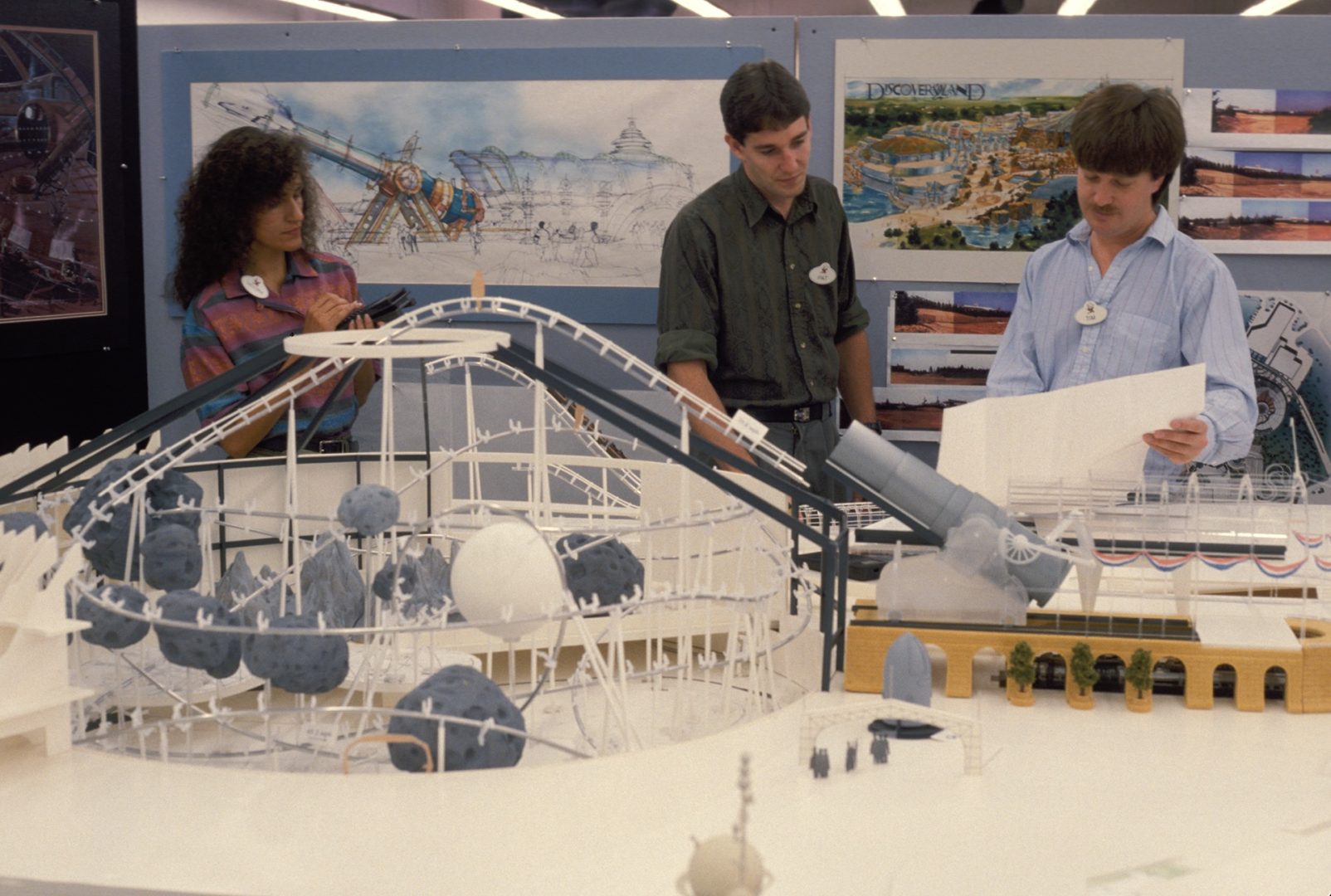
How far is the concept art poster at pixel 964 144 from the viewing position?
454cm

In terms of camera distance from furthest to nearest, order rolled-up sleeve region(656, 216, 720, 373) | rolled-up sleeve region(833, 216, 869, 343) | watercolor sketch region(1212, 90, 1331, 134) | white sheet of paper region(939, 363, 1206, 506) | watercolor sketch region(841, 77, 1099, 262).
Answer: watercolor sketch region(841, 77, 1099, 262)
watercolor sketch region(1212, 90, 1331, 134)
rolled-up sleeve region(833, 216, 869, 343)
rolled-up sleeve region(656, 216, 720, 373)
white sheet of paper region(939, 363, 1206, 506)

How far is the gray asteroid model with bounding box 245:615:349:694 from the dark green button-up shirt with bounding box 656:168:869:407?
1827mm

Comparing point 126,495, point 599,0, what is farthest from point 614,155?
point 599,0

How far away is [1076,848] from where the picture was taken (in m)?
1.75

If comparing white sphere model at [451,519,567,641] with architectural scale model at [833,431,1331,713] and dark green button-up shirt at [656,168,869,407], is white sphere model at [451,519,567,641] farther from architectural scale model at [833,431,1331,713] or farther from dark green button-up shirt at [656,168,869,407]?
dark green button-up shirt at [656,168,869,407]

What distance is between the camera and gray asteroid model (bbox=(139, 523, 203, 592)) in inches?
92.6

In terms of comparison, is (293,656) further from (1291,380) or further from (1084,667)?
(1291,380)

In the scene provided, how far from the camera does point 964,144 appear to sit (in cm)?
462

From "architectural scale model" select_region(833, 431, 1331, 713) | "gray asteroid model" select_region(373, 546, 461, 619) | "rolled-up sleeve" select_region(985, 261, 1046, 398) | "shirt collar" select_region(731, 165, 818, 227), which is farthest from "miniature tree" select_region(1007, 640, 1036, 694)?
"shirt collar" select_region(731, 165, 818, 227)

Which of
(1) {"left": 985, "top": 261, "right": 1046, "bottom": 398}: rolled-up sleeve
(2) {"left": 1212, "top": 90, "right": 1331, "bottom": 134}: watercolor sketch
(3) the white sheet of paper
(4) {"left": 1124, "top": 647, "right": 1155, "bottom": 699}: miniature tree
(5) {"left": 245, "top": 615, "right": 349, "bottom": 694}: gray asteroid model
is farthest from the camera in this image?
(2) {"left": 1212, "top": 90, "right": 1331, "bottom": 134}: watercolor sketch

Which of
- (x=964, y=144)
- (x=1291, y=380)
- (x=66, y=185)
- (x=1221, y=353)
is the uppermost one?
(x=964, y=144)

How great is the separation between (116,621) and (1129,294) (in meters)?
2.33

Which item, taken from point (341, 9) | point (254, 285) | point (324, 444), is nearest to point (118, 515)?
point (324, 444)

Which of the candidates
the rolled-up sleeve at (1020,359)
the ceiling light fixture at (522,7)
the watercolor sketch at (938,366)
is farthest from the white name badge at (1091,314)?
the ceiling light fixture at (522,7)
